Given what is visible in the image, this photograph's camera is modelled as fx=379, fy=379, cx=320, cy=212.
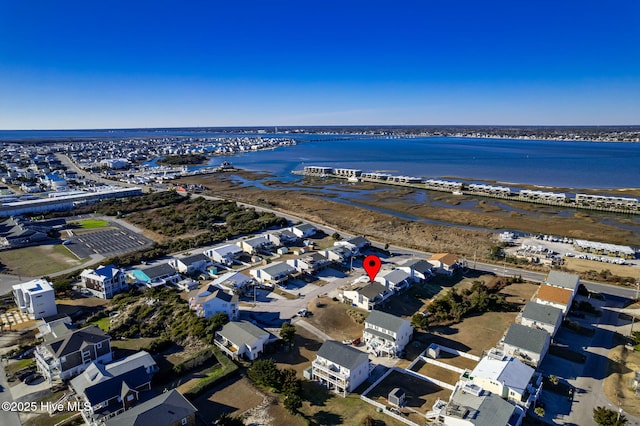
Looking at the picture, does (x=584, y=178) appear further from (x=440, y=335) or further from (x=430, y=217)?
(x=440, y=335)

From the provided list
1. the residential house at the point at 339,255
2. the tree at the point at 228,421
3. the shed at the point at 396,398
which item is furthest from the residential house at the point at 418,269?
the tree at the point at 228,421

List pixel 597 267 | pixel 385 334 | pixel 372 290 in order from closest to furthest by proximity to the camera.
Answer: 1. pixel 385 334
2. pixel 372 290
3. pixel 597 267

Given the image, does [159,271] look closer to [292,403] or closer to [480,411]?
[292,403]

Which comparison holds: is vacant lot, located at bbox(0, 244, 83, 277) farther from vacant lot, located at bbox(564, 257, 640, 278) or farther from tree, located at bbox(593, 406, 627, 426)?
vacant lot, located at bbox(564, 257, 640, 278)

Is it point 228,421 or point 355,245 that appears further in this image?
point 355,245

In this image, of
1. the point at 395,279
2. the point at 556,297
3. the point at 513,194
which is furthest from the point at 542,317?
the point at 513,194

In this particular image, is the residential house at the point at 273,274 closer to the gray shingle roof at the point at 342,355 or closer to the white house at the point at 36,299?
the gray shingle roof at the point at 342,355
